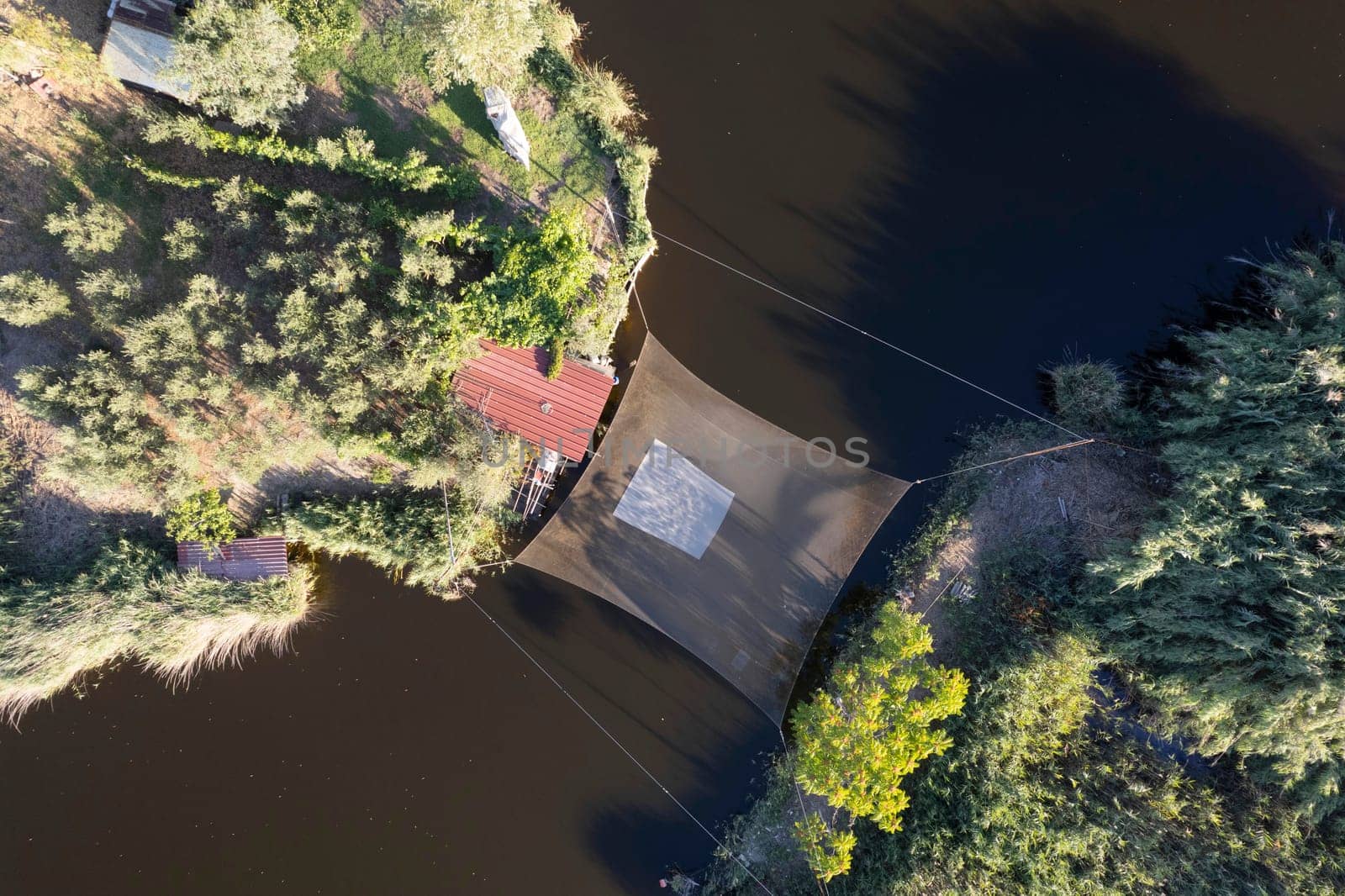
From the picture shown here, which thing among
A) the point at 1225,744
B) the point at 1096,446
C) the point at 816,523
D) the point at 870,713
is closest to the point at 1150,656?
the point at 1225,744

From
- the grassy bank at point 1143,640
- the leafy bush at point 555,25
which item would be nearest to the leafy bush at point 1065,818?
the grassy bank at point 1143,640

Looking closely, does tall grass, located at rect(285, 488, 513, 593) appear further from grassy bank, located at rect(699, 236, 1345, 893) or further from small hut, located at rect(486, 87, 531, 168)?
grassy bank, located at rect(699, 236, 1345, 893)

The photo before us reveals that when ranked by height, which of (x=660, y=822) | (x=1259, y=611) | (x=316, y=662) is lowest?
(x=316, y=662)

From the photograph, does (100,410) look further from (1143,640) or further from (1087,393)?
(1143,640)

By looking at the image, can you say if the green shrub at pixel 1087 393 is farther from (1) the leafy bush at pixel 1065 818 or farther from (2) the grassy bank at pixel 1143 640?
(1) the leafy bush at pixel 1065 818

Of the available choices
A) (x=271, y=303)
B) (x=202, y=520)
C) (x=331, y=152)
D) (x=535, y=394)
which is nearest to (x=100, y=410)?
(x=202, y=520)

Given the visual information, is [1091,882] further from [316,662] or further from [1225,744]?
[316,662]
